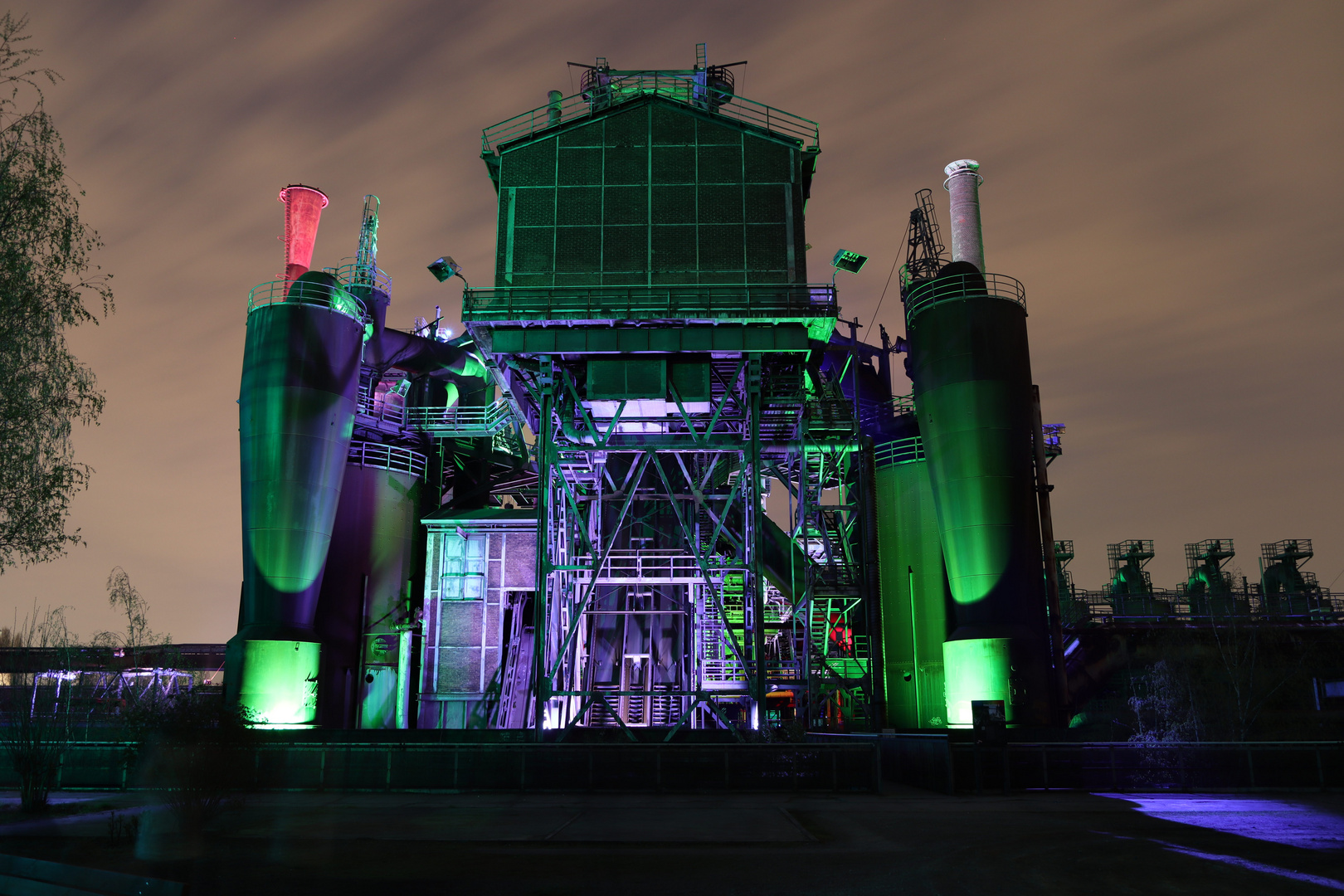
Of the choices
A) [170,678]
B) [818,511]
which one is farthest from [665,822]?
[170,678]

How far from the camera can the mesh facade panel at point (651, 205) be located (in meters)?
31.6

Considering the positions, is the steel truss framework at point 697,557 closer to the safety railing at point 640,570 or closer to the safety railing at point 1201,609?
the safety railing at point 640,570

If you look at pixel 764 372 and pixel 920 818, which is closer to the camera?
pixel 920 818

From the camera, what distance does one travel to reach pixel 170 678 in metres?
56.9

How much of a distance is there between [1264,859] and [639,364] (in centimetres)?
→ 2193

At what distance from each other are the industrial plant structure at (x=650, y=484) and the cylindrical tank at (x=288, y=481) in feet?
0.33

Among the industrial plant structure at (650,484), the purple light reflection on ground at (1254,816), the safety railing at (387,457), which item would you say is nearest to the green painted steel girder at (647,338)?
the industrial plant structure at (650,484)

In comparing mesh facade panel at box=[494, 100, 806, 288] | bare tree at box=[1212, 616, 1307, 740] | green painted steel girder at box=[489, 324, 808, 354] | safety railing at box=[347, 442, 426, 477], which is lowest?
bare tree at box=[1212, 616, 1307, 740]

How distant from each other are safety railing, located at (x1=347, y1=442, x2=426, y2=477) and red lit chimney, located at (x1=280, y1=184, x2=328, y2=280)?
9522 millimetres

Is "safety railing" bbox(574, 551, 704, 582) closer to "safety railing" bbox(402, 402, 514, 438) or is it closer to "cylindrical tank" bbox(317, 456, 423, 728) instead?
"safety railing" bbox(402, 402, 514, 438)

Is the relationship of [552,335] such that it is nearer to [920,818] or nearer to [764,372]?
[764,372]

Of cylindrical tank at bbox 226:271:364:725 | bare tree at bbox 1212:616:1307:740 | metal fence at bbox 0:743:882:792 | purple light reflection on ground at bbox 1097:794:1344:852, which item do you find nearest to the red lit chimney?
cylindrical tank at bbox 226:271:364:725

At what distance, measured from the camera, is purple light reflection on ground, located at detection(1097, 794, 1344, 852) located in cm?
1455

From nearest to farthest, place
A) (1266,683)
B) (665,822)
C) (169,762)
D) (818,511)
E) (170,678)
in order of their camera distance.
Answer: (169,762), (665,822), (818,511), (1266,683), (170,678)
